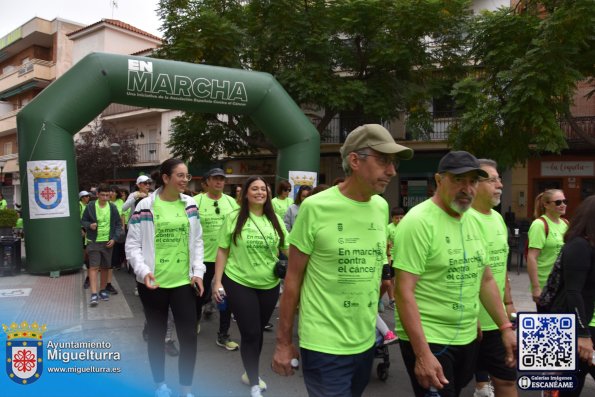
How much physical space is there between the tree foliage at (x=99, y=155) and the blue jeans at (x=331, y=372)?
79.6ft

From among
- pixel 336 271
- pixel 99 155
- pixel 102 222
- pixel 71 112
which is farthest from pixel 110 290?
pixel 99 155

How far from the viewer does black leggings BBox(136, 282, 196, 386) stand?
3.91m

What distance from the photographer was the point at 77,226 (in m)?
9.81

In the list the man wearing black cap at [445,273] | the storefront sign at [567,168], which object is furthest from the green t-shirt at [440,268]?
the storefront sign at [567,168]

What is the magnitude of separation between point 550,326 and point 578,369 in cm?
44

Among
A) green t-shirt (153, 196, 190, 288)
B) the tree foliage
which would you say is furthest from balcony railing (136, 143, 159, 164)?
green t-shirt (153, 196, 190, 288)

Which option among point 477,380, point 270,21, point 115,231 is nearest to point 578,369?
point 477,380

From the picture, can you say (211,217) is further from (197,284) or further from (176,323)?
(176,323)

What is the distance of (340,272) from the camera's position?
2504 mm

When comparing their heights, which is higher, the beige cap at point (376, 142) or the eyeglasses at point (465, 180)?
the beige cap at point (376, 142)

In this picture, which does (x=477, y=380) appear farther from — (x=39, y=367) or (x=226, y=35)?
(x=226, y=35)

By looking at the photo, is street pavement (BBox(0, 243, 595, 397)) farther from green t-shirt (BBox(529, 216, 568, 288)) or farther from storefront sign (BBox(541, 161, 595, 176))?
storefront sign (BBox(541, 161, 595, 176))

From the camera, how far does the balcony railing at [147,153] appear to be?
29250mm

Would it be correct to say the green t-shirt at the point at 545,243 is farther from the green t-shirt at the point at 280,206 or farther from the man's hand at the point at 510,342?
the green t-shirt at the point at 280,206
